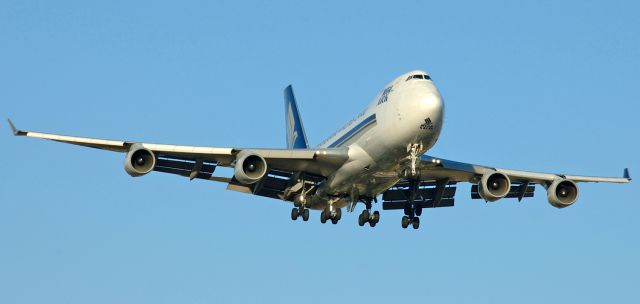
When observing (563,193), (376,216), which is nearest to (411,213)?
(376,216)

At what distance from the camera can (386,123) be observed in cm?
5159

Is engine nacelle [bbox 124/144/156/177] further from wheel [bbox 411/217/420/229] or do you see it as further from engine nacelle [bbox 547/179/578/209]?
engine nacelle [bbox 547/179/578/209]

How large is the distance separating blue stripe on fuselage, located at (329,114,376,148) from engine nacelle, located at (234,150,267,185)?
3.94 meters

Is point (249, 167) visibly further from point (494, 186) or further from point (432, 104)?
point (494, 186)

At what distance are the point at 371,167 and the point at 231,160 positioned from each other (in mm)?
6198

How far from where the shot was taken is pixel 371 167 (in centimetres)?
5303

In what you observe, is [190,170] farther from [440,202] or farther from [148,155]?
[440,202]

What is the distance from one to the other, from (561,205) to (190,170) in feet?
55.5

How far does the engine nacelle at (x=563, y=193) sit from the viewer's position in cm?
5772

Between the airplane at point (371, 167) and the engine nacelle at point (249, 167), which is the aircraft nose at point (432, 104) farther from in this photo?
the engine nacelle at point (249, 167)

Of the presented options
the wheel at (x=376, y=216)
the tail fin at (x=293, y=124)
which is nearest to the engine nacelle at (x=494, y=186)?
the wheel at (x=376, y=216)

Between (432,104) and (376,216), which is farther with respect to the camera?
(376,216)

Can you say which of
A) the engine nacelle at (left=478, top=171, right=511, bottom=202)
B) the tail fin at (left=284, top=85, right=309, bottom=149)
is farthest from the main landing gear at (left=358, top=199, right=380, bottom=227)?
the tail fin at (left=284, top=85, right=309, bottom=149)

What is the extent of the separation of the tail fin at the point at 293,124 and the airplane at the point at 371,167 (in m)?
7.96
